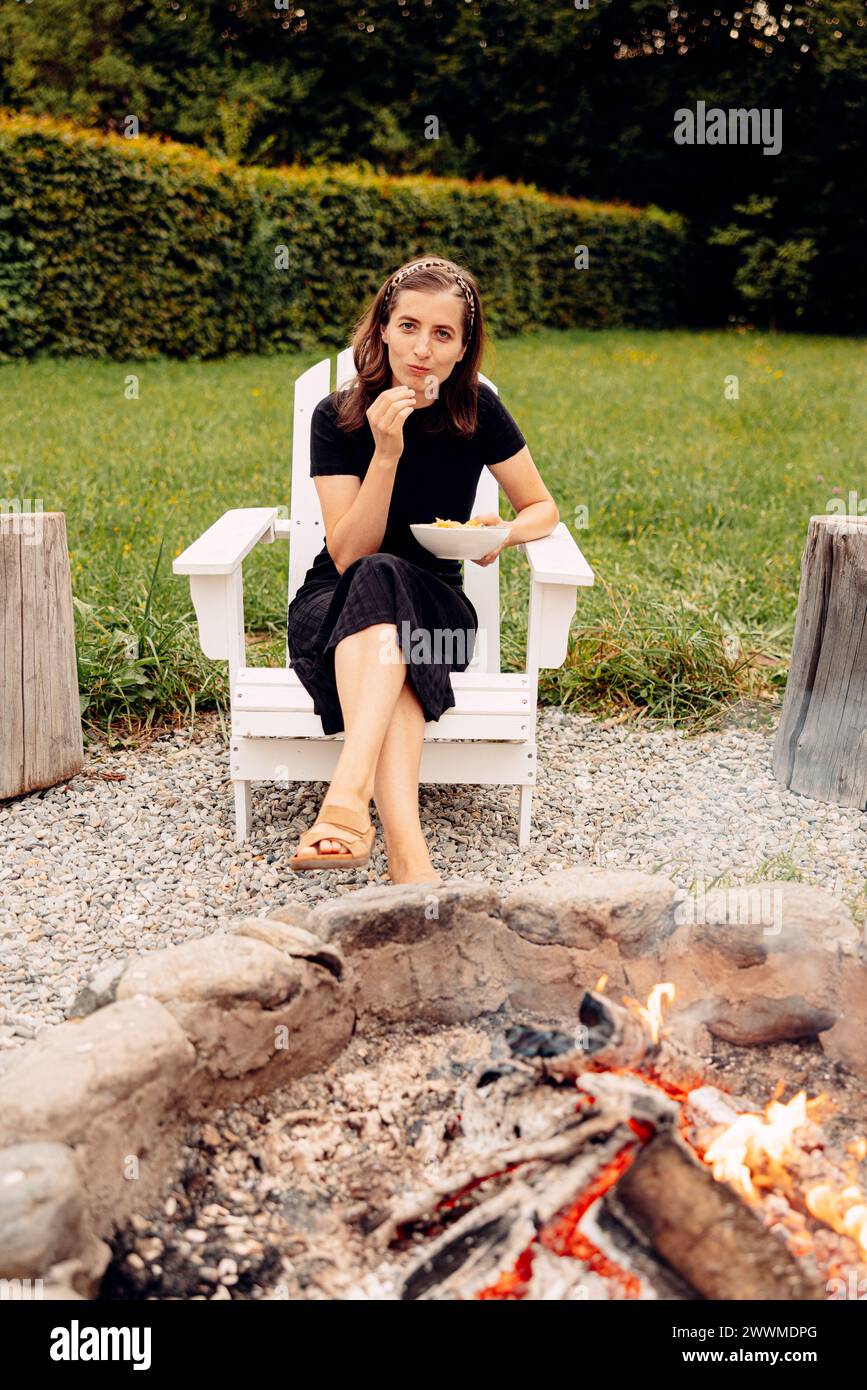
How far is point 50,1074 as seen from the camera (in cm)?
143

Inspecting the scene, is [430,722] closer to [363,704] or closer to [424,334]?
[363,704]

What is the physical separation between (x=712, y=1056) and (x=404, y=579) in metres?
1.17

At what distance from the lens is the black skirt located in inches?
95.6

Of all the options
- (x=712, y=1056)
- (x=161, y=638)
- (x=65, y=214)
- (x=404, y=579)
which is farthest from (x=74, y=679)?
(x=65, y=214)

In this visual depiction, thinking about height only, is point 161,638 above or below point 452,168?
below

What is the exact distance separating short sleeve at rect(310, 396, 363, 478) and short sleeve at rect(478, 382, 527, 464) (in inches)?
13.0

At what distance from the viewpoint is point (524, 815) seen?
9.17 feet

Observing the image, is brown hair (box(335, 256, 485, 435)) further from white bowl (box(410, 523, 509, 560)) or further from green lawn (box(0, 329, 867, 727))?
green lawn (box(0, 329, 867, 727))

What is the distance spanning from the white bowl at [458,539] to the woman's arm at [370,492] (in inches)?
4.6

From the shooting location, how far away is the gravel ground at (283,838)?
2.44 meters

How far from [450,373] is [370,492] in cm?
38

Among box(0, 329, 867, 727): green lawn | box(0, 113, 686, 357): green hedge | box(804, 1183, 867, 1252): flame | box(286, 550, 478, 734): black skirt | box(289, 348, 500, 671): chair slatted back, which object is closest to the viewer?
box(804, 1183, 867, 1252): flame

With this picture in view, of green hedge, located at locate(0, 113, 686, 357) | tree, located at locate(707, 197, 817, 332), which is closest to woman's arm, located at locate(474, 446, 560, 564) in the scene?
green hedge, located at locate(0, 113, 686, 357)
